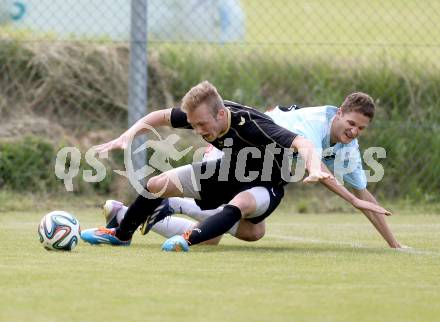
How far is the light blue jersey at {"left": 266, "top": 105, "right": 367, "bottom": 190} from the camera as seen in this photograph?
7637 millimetres

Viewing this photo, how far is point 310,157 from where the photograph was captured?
6.60 meters

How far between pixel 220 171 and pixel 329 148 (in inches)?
33.9

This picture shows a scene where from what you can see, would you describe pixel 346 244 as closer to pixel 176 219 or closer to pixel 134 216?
pixel 176 219

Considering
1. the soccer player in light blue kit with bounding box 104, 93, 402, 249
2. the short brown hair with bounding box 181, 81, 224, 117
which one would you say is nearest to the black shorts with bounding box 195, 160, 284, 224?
the soccer player in light blue kit with bounding box 104, 93, 402, 249

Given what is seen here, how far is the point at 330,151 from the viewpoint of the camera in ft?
25.9

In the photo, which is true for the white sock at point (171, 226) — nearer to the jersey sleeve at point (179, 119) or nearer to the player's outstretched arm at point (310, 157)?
the jersey sleeve at point (179, 119)

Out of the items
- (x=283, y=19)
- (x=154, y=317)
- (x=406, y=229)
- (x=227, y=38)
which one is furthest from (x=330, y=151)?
(x=283, y=19)

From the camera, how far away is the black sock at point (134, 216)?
7.50 metres

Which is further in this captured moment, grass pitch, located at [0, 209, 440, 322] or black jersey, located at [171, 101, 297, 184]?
Answer: black jersey, located at [171, 101, 297, 184]

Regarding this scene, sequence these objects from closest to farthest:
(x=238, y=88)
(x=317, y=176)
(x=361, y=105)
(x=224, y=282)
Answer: (x=224, y=282), (x=317, y=176), (x=361, y=105), (x=238, y=88)

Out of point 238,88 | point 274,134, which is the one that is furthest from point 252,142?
point 238,88

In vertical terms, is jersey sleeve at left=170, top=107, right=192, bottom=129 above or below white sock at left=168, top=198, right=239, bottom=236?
above

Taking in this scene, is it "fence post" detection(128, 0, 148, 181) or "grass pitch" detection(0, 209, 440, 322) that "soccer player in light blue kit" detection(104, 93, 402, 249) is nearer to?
"grass pitch" detection(0, 209, 440, 322)

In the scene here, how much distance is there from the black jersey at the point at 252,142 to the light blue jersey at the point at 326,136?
0.99ft
